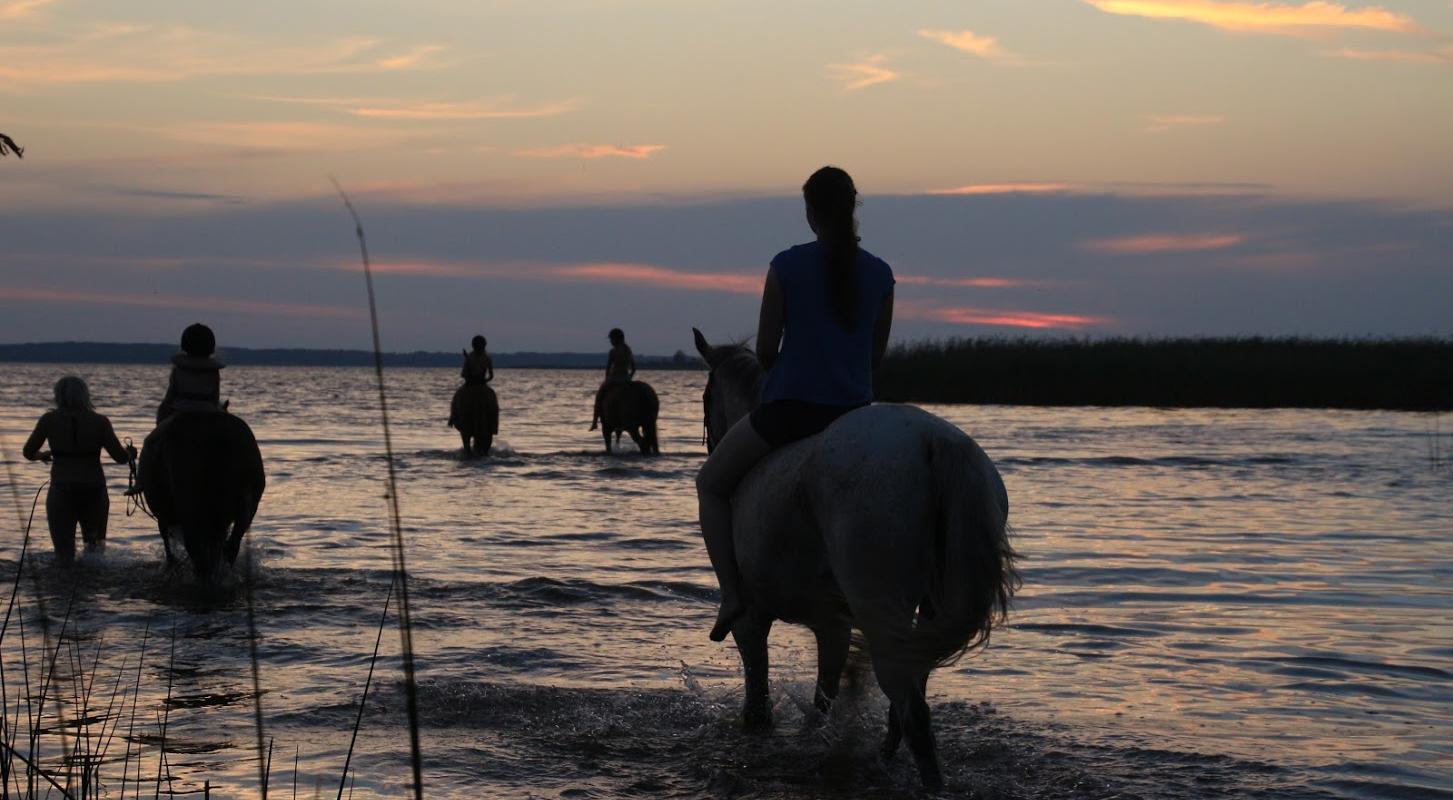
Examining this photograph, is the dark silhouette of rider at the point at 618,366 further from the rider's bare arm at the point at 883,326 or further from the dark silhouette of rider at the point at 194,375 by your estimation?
the rider's bare arm at the point at 883,326

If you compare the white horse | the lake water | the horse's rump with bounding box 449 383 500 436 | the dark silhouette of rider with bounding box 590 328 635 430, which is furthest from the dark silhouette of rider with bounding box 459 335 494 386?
the white horse

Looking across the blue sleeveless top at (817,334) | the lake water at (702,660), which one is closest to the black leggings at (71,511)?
the lake water at (702,660)

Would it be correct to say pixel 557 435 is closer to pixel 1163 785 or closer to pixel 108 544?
pixel 108 544

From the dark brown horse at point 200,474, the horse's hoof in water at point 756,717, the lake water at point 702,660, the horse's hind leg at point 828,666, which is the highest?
the dark brown horse at point 200,474

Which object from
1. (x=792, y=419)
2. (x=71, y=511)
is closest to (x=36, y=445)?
(x=71, y=511)

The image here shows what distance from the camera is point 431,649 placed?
7.84 m

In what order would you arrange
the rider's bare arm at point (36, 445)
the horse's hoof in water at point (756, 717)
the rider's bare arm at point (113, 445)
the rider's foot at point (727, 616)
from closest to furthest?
the rider's foot at point (727, 616)
the horse's hoof in water at point (756, 717)
the rider's bare arm at point (36, 445)
the rider's bare arm at point (113, 445)

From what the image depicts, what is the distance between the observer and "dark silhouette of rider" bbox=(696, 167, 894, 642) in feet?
16.7

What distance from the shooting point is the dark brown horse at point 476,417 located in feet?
75.7

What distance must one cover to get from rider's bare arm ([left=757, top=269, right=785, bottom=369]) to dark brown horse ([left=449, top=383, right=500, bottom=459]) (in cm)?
1818

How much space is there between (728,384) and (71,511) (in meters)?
6.30

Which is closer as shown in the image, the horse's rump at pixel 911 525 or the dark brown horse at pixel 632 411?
the horse's rump at pixel 911 525

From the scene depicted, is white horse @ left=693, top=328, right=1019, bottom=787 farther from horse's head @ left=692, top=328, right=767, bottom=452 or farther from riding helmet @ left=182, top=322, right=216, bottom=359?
riding helmet @ left=182, top=322, right=216, bottom=359

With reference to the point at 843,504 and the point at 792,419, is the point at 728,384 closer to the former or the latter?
the point at 792,419
